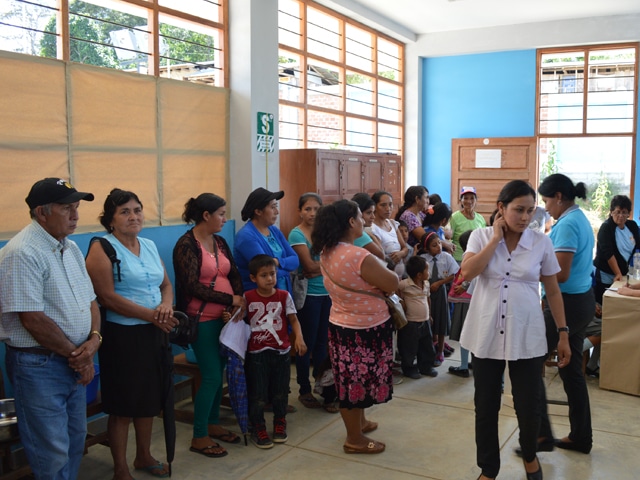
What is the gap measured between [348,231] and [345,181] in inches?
134

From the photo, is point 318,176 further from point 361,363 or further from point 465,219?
point 361,363

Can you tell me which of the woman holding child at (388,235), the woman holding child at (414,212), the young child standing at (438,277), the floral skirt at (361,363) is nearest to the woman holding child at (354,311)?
the floral skirt at (361,363)

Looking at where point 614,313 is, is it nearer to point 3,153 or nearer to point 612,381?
point 612,381

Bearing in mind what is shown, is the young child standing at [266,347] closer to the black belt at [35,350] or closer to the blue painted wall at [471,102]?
the black belt at [35,350]

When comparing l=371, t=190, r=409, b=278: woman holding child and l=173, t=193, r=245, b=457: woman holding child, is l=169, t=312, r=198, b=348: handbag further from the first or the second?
l=371, t=190, r=409, b=278: woman holding child

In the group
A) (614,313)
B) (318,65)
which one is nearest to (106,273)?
(614,313)

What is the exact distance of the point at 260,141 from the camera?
595 cm

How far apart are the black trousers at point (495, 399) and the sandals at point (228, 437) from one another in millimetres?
1607

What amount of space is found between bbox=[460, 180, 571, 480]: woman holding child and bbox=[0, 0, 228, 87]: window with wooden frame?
3298mm

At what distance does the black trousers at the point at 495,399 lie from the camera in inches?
122

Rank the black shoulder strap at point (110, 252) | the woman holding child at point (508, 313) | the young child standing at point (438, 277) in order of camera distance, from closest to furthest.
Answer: the woman holding child at point (508, 313), the black shoulder strap at point (110, 252), the young child standing at point (438, 277)

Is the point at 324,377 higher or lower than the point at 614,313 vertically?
lower

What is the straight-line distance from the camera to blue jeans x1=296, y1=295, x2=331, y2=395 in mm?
4641

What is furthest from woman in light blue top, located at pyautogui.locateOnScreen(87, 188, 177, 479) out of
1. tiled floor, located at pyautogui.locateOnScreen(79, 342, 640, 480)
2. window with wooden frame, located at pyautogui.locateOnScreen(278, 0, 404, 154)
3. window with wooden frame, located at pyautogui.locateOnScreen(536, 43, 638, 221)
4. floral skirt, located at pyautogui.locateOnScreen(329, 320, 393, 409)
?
window with wooden frame, located at pyautogui.locateOnScreen(536, 43, 638, 221)
